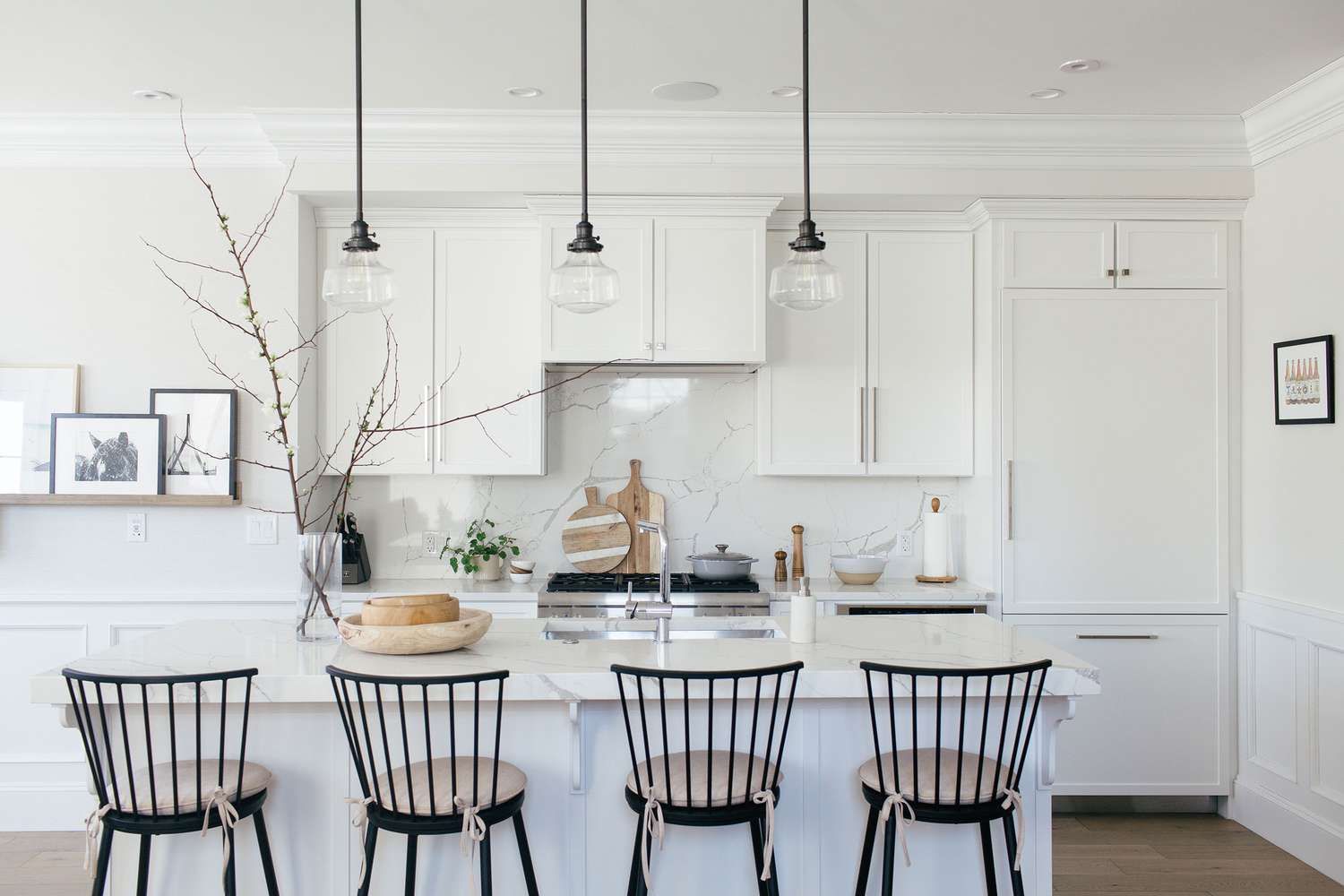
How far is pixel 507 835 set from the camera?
244cm

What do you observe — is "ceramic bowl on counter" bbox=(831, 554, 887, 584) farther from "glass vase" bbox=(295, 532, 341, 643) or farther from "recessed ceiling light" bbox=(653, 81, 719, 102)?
"glass vase" bbox=(295, 532, 341, 643)

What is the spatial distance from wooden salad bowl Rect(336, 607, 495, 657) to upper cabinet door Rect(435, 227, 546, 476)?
1.67 m

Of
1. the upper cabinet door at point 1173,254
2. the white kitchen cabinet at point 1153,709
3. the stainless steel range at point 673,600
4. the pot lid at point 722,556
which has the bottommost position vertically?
the white kitchen cabinet at point 1153,709

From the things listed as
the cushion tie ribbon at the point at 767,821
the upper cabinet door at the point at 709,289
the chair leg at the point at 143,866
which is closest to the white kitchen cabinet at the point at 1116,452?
the upper cabinet door at the point at 709,289

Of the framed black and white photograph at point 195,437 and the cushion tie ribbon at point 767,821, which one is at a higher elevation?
the framed black and white photograph at point 195,437

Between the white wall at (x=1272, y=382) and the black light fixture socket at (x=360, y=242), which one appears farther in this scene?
the white wall at (x=1272, y=382)

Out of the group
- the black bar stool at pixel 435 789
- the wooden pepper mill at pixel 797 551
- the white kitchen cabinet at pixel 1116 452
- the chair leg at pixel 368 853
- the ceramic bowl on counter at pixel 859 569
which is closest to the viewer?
the black bar stool at pixel 435 789

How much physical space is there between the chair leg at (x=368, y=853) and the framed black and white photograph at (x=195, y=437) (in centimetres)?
204

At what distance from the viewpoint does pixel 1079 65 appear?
129 inches

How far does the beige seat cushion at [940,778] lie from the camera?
2.17 metres

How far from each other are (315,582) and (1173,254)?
11.0 ft

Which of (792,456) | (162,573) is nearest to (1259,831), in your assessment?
(792,456)

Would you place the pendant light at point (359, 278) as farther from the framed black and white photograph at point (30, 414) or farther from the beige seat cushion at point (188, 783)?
the framed black and white photograph at point (30, 414)

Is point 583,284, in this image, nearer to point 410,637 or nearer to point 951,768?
point 410,637
